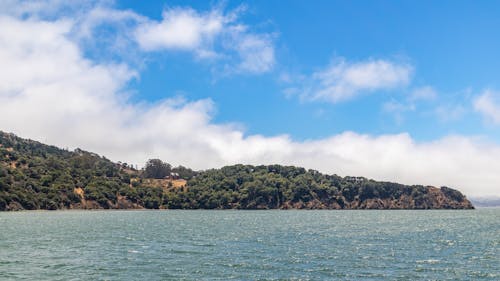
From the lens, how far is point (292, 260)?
6862cm

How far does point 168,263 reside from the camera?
65812 mm

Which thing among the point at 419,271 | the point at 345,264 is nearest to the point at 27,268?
the point at 345,264

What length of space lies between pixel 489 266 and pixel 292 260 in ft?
91.7

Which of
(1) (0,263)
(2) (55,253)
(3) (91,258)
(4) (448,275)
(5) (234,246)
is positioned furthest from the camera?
(5) (234,246)

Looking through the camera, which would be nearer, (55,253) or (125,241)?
(55,253)

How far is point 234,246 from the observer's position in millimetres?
86250

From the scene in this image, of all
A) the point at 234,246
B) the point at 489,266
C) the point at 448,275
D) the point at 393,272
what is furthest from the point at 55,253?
the point at 489,266

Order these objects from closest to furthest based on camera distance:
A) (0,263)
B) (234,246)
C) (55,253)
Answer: (0,263), (55,253), (234,246)

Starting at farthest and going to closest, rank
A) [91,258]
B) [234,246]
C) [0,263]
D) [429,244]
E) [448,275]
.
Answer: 1. [429,244]
2. [234,246]
3. [91,258]
4. [0,263]
5. [448,275]

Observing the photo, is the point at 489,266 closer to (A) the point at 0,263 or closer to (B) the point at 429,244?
(B) the point at 429,244

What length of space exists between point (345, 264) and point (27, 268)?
43.3 meters

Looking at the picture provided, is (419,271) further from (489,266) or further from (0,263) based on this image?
(0,263)

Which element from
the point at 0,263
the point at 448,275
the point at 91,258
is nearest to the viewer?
the point at 448,275

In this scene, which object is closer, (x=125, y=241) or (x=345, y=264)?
(x=345, y=264)
